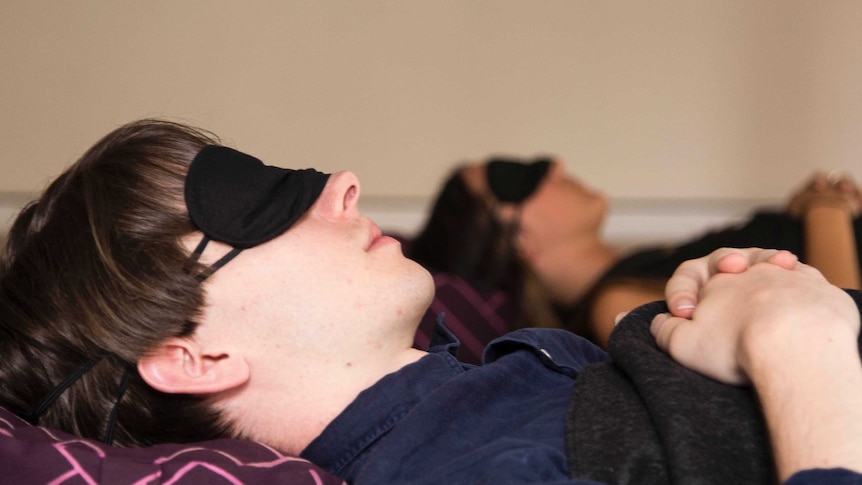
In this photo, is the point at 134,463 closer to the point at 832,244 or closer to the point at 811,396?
the point at 811,396

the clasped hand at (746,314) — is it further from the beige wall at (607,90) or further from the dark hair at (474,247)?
the beige wall at (607,90)

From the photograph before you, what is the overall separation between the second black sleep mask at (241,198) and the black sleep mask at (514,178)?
125cm

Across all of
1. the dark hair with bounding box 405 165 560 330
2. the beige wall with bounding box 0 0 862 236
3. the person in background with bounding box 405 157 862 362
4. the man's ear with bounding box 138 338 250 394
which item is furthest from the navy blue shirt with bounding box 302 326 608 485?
the beige wall with bounding box 0 0 862 236

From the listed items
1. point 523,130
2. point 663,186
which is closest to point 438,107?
point 523,130

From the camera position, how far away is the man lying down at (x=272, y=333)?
2.79 ft

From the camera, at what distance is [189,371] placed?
0.94 m

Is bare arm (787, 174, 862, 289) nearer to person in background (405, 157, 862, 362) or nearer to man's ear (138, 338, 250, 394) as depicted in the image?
person in background (405, 157, 862, 362)

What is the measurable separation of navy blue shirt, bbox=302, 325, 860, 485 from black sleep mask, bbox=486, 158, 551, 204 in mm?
1170

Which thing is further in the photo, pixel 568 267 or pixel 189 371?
pixel 568 267

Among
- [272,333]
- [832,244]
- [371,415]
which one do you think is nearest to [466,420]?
[371,415]

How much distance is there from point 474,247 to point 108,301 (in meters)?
1.28

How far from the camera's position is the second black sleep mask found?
0.93 m

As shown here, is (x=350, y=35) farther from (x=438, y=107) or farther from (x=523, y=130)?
(x=523, y=130)

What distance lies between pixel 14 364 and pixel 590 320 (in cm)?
104
